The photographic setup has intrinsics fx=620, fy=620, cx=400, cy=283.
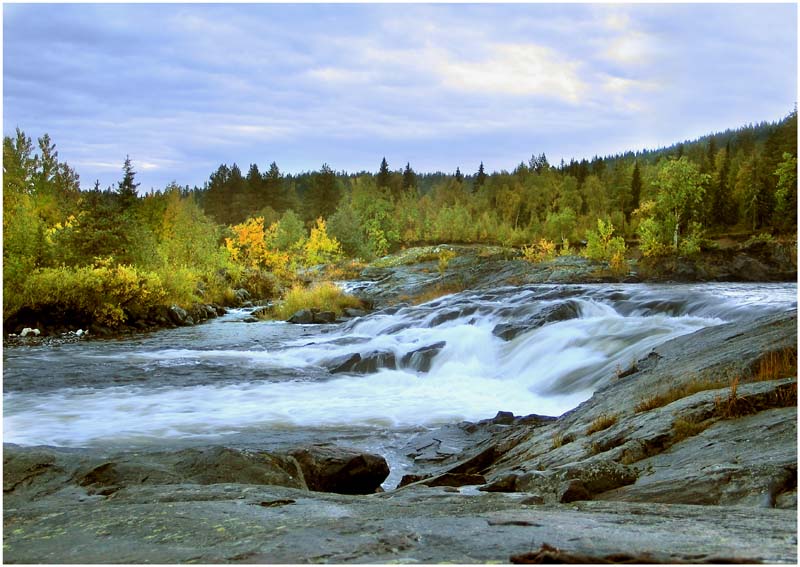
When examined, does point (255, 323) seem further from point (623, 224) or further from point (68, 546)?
point (623, 224)

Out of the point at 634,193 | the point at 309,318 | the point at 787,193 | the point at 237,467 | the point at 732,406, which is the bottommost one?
the point at 309,318

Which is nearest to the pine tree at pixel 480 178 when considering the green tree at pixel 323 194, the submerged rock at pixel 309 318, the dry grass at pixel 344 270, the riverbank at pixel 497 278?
the green tree at pixel 323 194

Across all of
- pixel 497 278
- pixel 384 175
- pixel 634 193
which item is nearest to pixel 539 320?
pixel 497 278

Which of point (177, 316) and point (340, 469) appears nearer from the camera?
point (340, 469)

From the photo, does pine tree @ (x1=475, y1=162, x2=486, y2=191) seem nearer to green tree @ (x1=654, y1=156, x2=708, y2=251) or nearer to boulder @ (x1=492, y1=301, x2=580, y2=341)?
green tree @ (x1=654, y1=156, x2=708, y2=251)

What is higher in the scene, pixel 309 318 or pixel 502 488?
pixel 502 488

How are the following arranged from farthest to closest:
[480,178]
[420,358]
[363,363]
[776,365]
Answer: [480,178], [420,358], [363,363], [776,365]

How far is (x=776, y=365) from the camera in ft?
22.1

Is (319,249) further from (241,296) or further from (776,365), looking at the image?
(776,365)

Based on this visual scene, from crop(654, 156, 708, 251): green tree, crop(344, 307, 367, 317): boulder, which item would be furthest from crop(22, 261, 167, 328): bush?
crop(654, 156, 708, 251): green tree

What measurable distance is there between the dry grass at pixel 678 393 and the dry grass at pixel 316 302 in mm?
19834

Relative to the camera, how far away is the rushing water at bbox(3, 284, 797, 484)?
10281 mm

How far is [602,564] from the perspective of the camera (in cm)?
215

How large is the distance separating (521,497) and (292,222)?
61.2m
